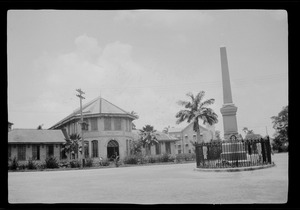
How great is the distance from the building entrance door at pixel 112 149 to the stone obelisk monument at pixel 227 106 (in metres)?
17.3

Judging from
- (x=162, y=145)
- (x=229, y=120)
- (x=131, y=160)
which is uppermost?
(x=229, y=120)

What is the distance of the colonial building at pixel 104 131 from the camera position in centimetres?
3186

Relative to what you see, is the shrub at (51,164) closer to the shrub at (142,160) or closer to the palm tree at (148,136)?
the shrub at (142,160)

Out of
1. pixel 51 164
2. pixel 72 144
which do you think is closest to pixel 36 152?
pixel 72 144

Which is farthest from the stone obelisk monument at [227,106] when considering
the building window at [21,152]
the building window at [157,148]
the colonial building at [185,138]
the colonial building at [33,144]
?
the colonial building at [185,138]

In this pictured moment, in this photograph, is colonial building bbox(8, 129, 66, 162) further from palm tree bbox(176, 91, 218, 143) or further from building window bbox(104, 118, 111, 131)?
palm tree bbox(176, 91, 218, 143)

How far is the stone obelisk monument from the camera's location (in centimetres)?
1702

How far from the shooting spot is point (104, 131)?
32125 mm

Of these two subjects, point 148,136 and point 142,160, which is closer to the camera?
point 142,160

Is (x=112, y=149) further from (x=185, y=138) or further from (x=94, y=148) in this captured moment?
(x=185, y=138)

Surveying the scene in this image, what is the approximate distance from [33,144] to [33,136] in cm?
107

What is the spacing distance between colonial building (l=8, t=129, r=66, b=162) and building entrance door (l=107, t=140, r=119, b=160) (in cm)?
517

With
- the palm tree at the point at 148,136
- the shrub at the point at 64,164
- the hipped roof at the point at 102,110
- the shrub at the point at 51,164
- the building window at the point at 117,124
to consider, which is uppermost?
the hipped roof at the point at 102,110
